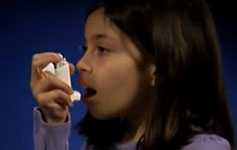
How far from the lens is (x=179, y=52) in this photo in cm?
86

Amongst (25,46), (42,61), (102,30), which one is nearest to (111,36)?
(102,30)

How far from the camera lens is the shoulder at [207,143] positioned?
812 millimetres

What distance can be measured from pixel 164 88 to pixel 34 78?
20 cm

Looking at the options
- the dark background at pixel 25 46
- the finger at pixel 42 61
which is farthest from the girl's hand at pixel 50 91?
the dark background at pixel 25 46

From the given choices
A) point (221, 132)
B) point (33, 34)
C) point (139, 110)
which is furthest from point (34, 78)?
point (33, 34)

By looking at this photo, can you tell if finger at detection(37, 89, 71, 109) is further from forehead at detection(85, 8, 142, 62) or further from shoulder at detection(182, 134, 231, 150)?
shoulder at detection(182, 134, 231, 150)

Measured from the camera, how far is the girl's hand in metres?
0.85

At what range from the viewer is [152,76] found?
34.1 inches

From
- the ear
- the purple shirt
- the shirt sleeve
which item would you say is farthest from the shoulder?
the shirt sleeve

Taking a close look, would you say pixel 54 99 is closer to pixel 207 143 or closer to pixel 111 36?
pixel 111 36

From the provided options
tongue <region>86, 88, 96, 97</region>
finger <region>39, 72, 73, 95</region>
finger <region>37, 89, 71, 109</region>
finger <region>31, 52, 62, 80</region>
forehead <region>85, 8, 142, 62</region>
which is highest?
forehead <region>85, 8, 142, 62</region>

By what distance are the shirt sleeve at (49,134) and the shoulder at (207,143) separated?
0.67ft

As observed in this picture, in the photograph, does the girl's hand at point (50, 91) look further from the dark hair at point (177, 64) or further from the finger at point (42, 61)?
the dark hair at point (177, 64)

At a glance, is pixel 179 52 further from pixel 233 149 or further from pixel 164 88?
pixel 233 149
